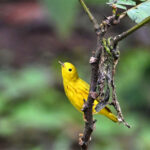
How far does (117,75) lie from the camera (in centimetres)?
537

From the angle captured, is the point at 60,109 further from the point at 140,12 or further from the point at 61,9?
the point at 140,12

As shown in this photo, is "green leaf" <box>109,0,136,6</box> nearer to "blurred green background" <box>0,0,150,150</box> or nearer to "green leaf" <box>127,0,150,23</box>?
"green leaf" <box>127,0,150,23</box>

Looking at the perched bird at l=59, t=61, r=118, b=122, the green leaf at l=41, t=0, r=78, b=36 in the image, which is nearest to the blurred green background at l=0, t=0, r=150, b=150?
the perched bird at l=59, t=61, r=118, b=122

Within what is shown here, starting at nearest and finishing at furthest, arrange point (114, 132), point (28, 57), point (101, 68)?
point (101, 68) < point (114, 132) < point (28, 57)

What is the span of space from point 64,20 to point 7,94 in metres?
2.97

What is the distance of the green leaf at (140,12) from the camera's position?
137cm

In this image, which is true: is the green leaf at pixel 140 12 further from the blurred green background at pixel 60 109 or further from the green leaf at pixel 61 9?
the blurred green background at pixel 60 109

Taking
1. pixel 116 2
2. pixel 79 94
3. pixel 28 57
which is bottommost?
pixel 28 57

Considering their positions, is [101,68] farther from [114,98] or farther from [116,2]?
[116,2]

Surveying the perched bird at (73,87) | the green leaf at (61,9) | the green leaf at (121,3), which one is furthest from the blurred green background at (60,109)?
the green leaf at (121,3)

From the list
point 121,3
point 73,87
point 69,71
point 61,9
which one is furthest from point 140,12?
point 73,87

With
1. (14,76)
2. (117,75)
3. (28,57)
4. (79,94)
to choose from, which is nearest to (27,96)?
(14,76)

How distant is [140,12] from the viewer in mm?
1400

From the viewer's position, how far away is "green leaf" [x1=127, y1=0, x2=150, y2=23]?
137 centimetres
